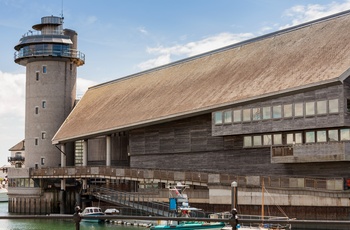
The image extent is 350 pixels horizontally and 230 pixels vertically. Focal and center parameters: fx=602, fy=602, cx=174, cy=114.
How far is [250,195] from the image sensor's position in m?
42.2

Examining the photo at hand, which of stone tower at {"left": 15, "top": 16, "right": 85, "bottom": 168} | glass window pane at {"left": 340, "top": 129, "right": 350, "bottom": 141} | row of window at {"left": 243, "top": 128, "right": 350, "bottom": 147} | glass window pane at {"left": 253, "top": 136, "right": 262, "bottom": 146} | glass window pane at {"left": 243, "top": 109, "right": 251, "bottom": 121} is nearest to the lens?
glass window pane at {"left": 340, "top": 129, "right": 350, "bottom": 141}

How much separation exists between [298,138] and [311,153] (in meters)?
2.36

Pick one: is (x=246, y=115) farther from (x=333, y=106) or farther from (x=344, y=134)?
(x=344, y=134)

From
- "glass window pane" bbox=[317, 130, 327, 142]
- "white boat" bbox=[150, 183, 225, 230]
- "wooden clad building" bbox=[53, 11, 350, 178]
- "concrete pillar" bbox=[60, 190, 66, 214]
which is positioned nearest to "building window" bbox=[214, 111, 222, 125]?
"wooden clad building" bbox=[53, 11, 350, 178]

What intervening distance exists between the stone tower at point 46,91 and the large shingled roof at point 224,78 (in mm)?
3183

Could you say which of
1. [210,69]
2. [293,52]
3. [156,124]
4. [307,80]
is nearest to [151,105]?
[156,124]

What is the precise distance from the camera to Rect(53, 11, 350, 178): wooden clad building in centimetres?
4012

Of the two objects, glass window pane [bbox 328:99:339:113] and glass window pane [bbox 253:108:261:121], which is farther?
glass window pane [bbox 253:108:261:121]

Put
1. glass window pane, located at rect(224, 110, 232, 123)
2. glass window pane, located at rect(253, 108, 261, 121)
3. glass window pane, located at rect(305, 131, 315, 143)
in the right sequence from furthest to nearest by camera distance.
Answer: glass window pane, located at rect(224, 110, 232, 123) < glass window pane, located at rect(253, 108, 261, 121) < glass window pane, located at rect(305, 131, 315, 143)

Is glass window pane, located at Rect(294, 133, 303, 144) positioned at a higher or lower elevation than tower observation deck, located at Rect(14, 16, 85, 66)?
lower

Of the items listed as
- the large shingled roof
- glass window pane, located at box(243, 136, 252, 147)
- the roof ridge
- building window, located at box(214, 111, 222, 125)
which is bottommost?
glass window pane, located at box(243, 136, 252, 147)

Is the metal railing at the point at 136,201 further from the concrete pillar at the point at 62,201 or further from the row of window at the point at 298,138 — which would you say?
the concrete pillar at the point at 62,201

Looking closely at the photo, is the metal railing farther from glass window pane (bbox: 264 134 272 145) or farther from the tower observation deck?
the tower observation deck

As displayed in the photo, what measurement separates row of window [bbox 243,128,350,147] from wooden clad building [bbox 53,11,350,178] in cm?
7
